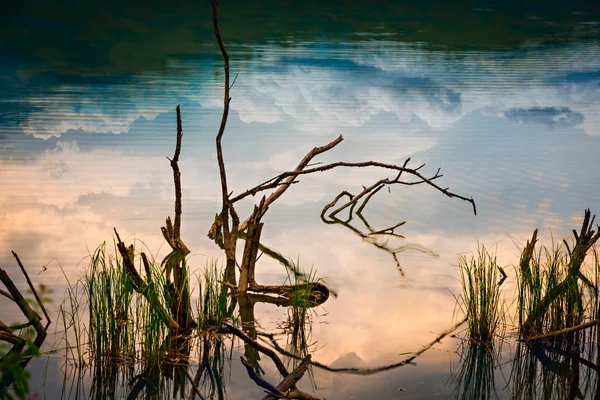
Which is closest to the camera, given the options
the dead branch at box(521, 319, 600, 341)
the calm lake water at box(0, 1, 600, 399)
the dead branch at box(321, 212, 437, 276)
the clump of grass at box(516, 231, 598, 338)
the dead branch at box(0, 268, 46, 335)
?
the dead branch at box(0, 268, 46, 335)

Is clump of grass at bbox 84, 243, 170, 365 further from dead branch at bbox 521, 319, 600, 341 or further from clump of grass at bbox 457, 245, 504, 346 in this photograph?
dead branch at bbox 521, 319, 600, 341

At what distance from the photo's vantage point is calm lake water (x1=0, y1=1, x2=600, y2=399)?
14.1 feet

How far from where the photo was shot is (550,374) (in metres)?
3.22

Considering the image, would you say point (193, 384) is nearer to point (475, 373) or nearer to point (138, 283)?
point (138, 283)

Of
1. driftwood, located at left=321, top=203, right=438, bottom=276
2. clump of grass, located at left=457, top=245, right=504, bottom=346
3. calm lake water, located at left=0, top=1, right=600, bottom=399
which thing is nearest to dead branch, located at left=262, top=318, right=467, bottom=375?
calm lake water, located at left=0, top=1, right=600, bottom=399

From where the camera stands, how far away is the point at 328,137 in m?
8.35

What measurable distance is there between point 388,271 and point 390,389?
181 cm

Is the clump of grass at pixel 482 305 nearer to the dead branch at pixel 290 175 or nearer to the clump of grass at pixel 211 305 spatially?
the clump of grass at pixel 211 305

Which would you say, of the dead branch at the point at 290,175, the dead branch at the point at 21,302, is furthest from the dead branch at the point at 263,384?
the dead branch at the point at 290,175

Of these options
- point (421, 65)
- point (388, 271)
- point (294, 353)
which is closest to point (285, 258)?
point (388, 271)

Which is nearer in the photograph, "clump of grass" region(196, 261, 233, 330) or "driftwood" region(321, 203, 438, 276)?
"clump of grass" region(196, 261, 233, 330)

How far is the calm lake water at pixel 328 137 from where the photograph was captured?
4.29m

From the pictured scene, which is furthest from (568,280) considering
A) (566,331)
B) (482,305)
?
(482,305)

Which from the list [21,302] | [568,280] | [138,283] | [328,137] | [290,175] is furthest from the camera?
[328,137]
